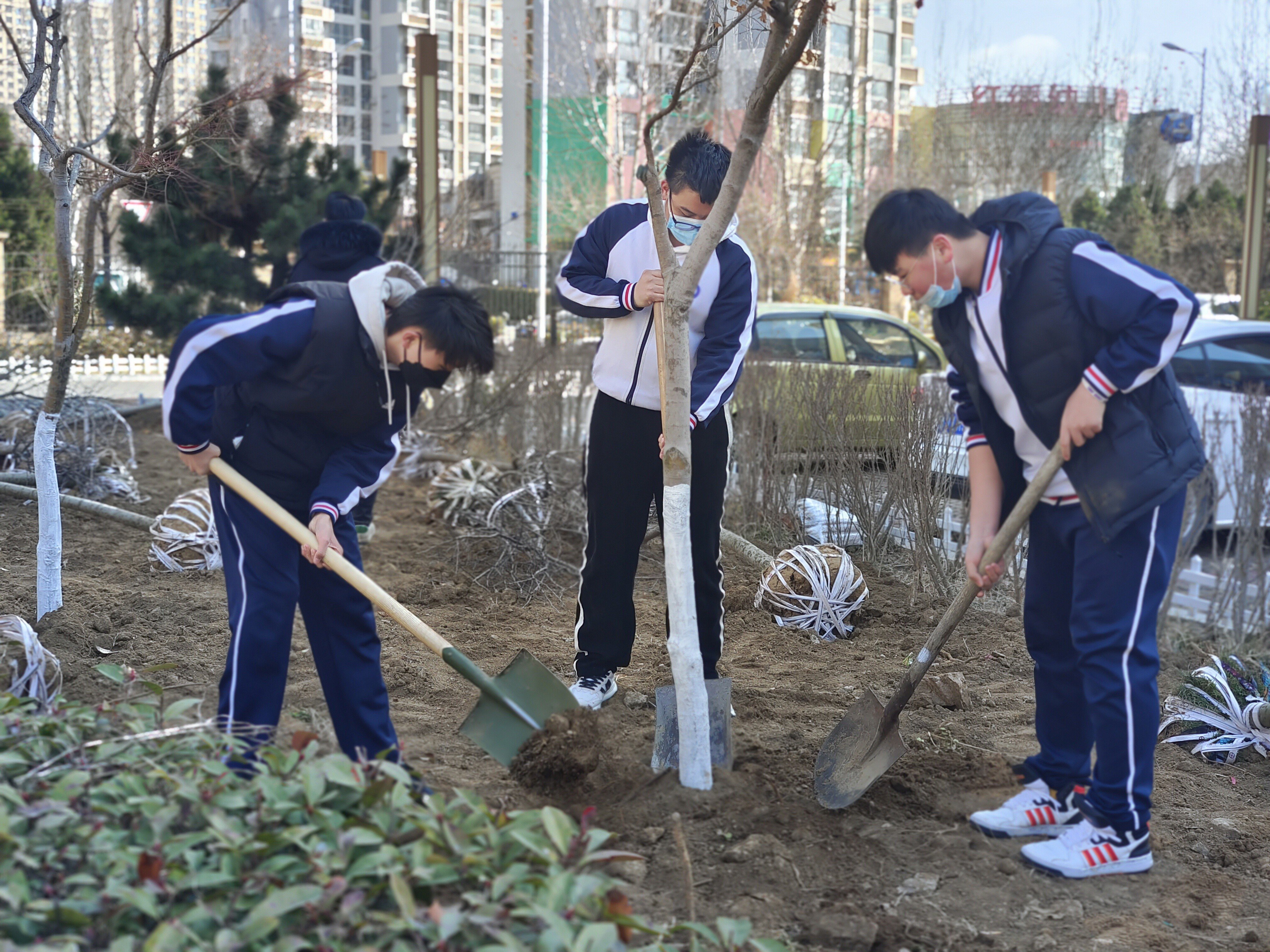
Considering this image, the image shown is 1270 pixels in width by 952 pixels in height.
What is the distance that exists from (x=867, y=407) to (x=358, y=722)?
3198mm

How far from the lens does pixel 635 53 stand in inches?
763

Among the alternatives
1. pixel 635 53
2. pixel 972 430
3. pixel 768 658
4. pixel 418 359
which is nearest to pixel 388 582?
pixel 768 658

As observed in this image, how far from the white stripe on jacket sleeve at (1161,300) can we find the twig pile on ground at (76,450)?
5.35m

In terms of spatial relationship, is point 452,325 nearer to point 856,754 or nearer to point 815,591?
point 856,754

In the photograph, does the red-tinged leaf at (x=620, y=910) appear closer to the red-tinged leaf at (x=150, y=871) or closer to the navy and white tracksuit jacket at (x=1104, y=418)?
the red-tinged leaf at (x=150, y=871)

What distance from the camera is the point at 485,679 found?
9.26 feet

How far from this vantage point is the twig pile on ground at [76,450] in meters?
6.06

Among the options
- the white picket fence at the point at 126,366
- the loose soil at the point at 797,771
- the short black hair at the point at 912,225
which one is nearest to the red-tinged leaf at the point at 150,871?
the loose soil at the point at 797,771

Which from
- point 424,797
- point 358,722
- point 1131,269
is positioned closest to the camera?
point 424,797

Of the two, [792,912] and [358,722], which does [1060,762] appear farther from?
[358,722]

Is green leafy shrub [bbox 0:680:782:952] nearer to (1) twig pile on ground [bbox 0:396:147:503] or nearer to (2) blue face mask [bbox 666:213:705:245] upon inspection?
(2) blue face mask [bbox 666:213:705:245]

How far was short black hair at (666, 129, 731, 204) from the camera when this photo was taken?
306cm

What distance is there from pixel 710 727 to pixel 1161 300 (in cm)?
152

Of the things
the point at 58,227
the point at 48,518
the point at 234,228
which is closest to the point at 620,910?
the point at 48,518
